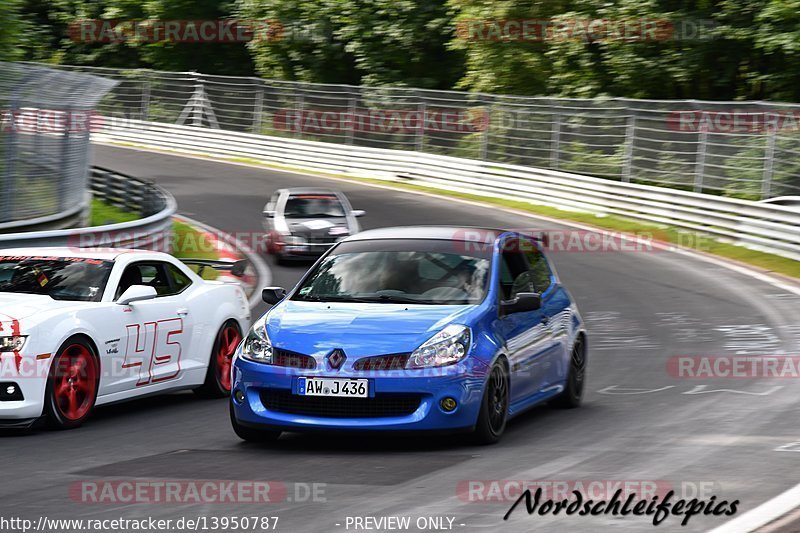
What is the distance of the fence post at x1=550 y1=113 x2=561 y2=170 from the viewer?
32500 mm

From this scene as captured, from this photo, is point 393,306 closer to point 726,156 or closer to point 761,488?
point 761,488

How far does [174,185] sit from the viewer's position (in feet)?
115

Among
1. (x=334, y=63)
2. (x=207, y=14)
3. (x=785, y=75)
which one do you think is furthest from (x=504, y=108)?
(x=207, y=14)

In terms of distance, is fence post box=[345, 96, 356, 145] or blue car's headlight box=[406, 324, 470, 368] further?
fence post box=[345, 96, 356, 145]

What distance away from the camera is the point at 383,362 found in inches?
328

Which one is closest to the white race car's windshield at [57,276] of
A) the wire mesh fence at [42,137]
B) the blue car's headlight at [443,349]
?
the blue car's headlight at [443,349]

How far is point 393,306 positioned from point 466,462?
1.51 m

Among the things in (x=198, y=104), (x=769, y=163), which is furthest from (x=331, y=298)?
(x=198, y=104)

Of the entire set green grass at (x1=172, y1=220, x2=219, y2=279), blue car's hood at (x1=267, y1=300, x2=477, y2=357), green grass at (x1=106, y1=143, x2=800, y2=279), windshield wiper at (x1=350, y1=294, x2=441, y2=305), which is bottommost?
green grass at (x1=172, y1=220, x2=219, y2=279)

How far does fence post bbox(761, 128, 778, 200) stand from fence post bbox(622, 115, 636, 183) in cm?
462

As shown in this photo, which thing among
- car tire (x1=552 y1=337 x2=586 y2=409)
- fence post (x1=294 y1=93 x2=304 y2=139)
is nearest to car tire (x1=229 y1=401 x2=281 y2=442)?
car tire (x1=552 y1=337 x2=586 y2=409)

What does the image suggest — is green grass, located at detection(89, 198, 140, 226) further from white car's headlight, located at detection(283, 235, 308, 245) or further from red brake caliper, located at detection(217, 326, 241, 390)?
red brake caliper, located at detection(217, 326, 241, 390)

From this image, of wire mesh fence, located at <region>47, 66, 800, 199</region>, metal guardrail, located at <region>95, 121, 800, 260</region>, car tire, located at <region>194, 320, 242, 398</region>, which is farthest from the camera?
wire mesh fence, located at <region>47, 66, 800, 199</region>

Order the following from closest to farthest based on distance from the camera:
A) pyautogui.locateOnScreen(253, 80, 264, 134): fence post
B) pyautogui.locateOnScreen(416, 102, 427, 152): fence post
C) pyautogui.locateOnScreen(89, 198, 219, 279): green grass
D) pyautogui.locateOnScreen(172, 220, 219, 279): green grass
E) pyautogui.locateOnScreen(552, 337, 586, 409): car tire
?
pyautogui.locateOnScreen(552, 337, 586, 409): car tire, pyautogui.locateOnScreen(172, 220, 219, 279): green grass, pyautogui.locateOnScreen(89, 198, 219, 279): green grass, pyautogui.locateOnScreen(416, 102, 427, 152): fence post, pyautogui.locateOnScreen(253, 80, 264, 134): fence post
